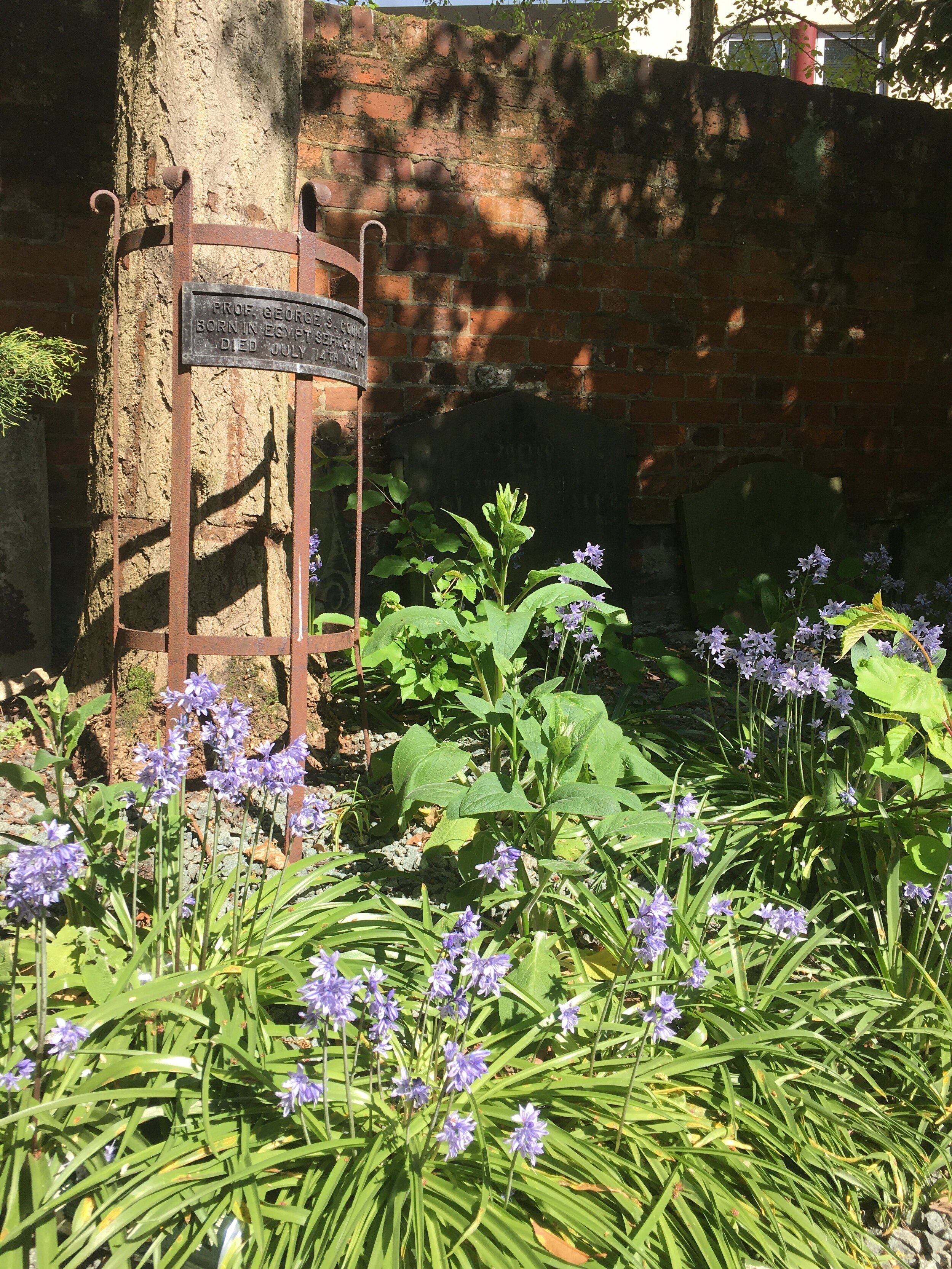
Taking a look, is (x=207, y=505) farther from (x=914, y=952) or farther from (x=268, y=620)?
(x=914, y=952)

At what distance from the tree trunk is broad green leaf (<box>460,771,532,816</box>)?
8379 mm

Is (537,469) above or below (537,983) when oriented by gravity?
above

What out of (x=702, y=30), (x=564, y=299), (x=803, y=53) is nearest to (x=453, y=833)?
(x=564, y=299)

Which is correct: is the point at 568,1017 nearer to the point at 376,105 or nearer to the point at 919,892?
the point at 919,892

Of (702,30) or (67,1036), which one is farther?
(702,30)

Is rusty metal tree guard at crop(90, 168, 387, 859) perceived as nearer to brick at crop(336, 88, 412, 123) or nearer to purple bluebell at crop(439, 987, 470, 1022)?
purple bluebell at crop(439, 987, 470, 1022)

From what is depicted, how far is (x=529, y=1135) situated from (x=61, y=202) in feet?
12.8

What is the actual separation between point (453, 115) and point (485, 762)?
3055mm

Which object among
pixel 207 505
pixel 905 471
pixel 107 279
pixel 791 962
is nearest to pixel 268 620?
pixel 207 505

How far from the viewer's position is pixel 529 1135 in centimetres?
116

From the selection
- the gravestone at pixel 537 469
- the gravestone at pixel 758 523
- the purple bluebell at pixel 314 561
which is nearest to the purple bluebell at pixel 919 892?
the purple bluebell at pixel 314 561

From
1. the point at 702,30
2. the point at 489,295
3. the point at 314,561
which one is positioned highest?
the point at 702,30

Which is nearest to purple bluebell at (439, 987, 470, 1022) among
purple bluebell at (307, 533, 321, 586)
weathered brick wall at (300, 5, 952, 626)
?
purple bluebell at (307, 533, 321, 586)

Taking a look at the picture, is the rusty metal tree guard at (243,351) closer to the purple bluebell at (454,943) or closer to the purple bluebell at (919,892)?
the purple bluebell at (454,943)
